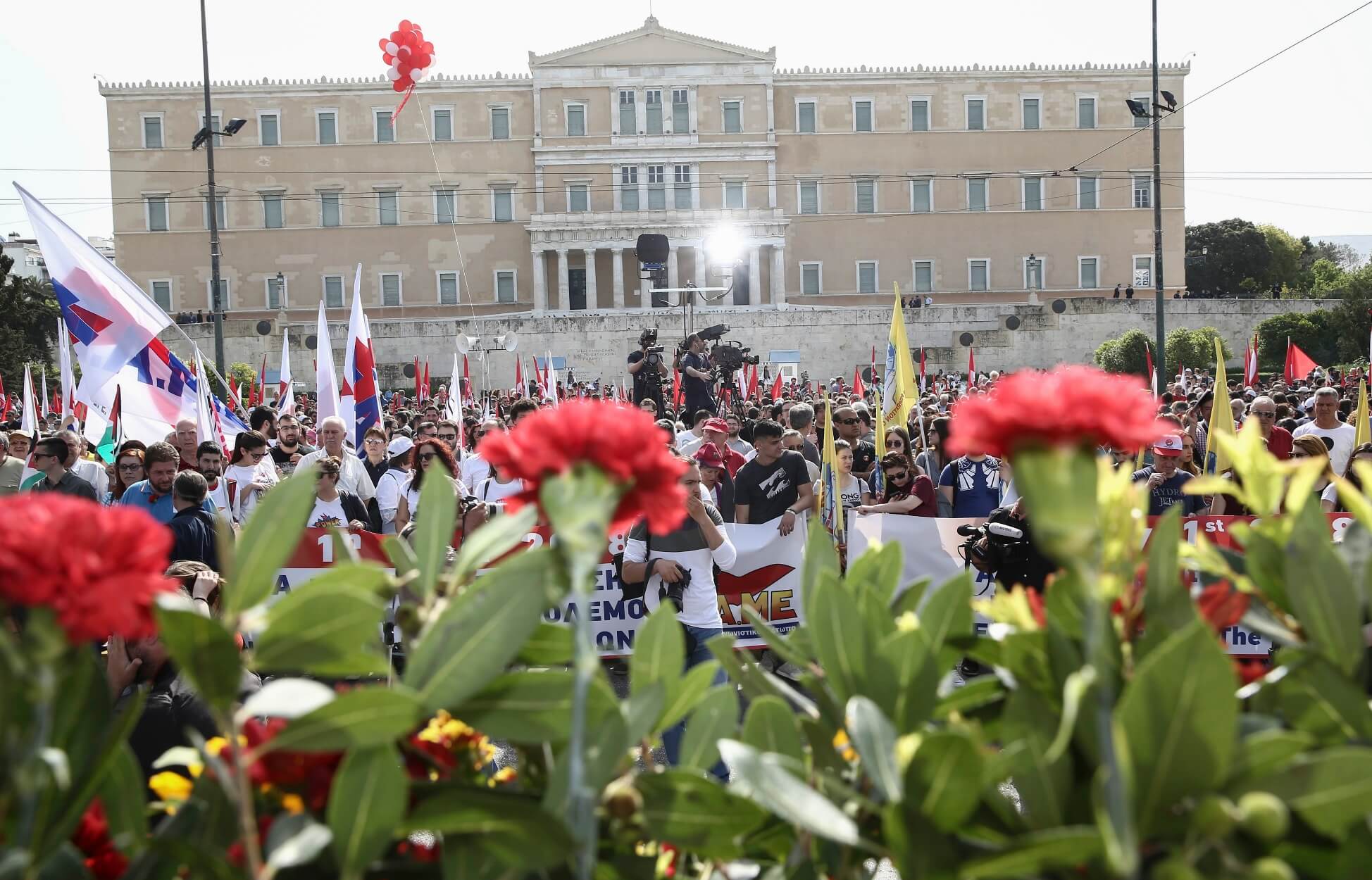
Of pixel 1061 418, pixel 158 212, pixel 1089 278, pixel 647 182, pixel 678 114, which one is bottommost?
pixel 1061 418

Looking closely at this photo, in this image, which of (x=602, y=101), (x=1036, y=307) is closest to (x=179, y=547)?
→ (x=1036, y=307)

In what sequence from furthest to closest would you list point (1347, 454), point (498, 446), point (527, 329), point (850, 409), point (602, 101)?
point (602, 101) < point (527, 329) < point (850, 409) < point (1347, 454) < point (498, 446)

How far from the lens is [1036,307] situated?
41.6 metres

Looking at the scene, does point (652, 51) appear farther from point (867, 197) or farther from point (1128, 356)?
point (1128, 356)

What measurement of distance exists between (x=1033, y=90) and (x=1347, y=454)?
46.4 meters

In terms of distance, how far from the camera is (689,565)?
481cm

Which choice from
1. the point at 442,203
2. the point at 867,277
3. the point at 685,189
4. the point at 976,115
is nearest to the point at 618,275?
the point at 685,189

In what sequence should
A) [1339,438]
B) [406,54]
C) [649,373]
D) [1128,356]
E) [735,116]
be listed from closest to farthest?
[1339,438] < [406,54] < [649,373] < [1128,356] < [735,116]

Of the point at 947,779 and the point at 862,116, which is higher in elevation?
the point at 862,116

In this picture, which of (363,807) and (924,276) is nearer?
(363,807)

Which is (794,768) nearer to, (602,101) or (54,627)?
(54,627)

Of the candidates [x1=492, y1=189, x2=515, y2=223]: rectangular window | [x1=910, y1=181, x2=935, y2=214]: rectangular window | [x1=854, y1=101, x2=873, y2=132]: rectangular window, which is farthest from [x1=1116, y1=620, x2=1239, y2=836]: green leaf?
[x1=910, y1=181, x2=935, y2=214]: rectangular window

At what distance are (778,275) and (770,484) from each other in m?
44.2

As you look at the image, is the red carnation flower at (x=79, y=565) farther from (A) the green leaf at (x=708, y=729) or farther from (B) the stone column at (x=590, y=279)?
(B) the stone column at (x=590, y=279)
